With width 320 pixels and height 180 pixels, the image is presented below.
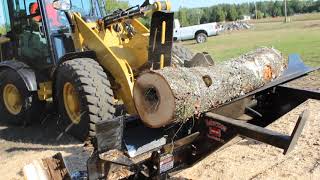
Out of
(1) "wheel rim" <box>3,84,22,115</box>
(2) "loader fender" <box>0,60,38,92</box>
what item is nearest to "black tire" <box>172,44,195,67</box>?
(2) "loader fender" <box>0,60,38,92</box>

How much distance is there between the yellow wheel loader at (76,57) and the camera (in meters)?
6.43

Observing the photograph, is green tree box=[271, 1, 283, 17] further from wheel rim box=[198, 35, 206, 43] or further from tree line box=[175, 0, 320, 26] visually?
wheel rim box=[198, 35, 206, 43]

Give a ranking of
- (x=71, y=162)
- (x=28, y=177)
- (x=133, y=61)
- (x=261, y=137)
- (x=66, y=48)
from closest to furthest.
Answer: (x=261, y=137)
(x=28, y=177)
(x=71, y=162)
(x=133, y=61)
(x=66, y=48)

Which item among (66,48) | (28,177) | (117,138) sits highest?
(66,48)

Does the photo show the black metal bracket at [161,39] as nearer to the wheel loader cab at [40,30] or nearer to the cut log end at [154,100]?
the wheel loader cab at [40,30]

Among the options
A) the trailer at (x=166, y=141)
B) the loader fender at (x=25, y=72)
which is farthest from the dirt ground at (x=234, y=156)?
the loader fender at (x=25, y=72)

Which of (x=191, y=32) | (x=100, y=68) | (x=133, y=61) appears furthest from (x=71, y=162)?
(x=191, y=32)

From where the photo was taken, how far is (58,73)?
6938 mm

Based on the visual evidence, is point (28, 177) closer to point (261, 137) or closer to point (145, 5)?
point (261, 137)

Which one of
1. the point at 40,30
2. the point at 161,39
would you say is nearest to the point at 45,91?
the point at 40,30

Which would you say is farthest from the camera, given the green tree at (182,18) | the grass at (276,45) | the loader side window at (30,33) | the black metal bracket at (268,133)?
the green tree at (182,18)

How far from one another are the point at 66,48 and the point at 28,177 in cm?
418

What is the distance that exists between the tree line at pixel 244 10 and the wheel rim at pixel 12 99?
46.5m

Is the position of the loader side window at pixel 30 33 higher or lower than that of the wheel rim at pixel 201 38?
higher
